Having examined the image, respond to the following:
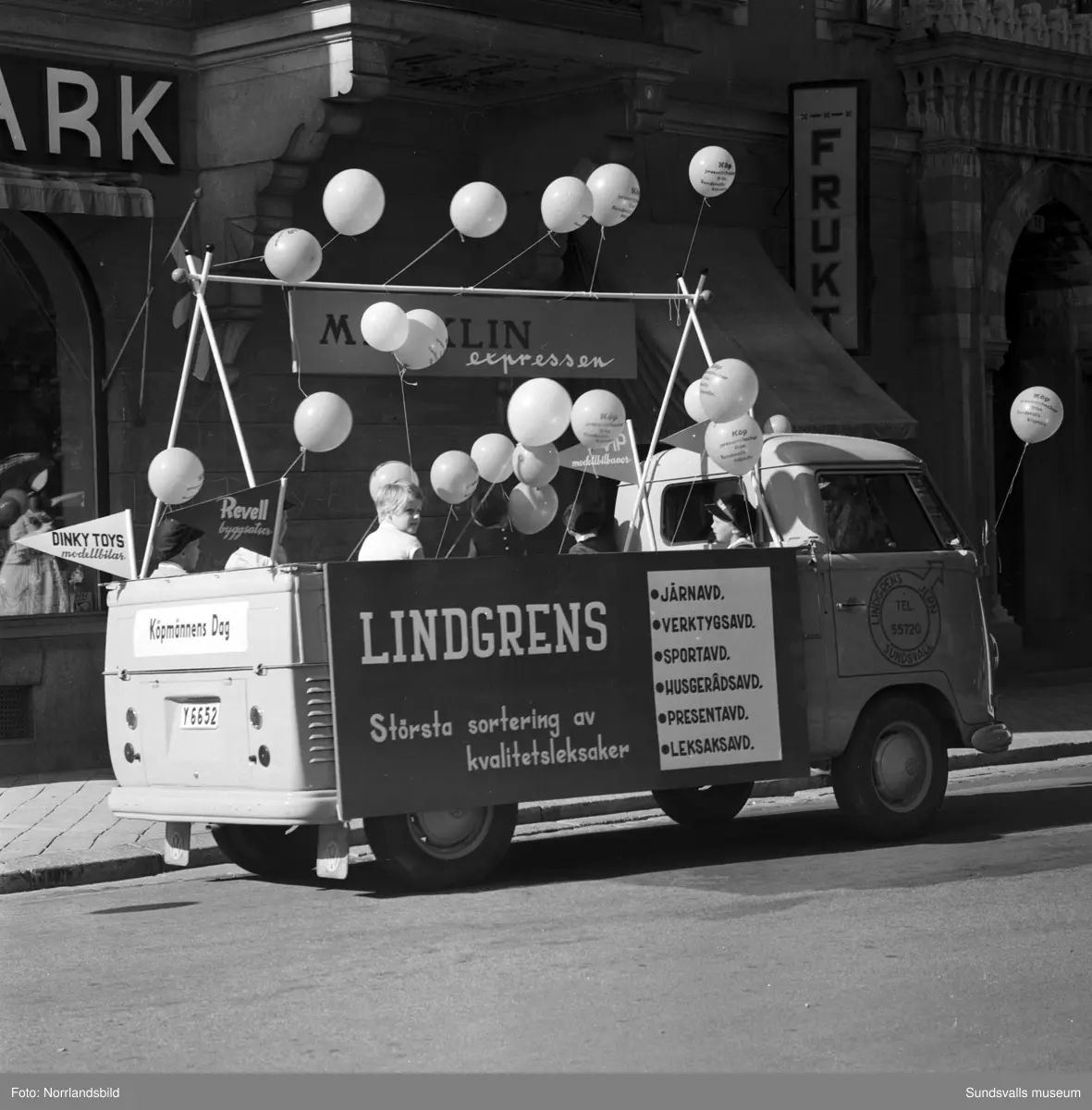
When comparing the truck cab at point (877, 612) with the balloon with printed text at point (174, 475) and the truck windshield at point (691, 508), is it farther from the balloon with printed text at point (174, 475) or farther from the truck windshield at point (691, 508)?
the balloon with printed text at point (174, 475)

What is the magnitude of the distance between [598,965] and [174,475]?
4408 mm

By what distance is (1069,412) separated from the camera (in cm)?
2372

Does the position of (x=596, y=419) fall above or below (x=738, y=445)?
above

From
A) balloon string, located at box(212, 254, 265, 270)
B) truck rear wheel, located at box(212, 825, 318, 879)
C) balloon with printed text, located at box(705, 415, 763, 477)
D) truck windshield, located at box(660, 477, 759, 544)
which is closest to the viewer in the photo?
truck rear wheel, located at box(212, 825, 318, 879)

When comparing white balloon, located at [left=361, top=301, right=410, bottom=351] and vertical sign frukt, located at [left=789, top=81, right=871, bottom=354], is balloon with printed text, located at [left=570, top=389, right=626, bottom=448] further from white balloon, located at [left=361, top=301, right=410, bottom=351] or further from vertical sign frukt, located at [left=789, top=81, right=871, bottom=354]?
vertical sign frukt, located at [left=789, top=81, right=871, bottom=354]

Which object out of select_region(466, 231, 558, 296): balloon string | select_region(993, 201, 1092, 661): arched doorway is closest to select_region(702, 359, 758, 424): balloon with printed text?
select_region(466, 231, 558, 296): balloon string

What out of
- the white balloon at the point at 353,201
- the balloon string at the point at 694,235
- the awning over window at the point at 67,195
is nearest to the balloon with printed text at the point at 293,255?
the white balloon at the point at 353,201

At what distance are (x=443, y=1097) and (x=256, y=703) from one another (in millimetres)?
3737

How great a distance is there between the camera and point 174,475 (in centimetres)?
1084

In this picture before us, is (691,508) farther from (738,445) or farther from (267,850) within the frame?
(267,850)

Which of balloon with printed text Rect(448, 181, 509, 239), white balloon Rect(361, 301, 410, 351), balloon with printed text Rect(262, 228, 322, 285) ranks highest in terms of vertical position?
balloon with printed text Rect(448, 181, 509, 239)

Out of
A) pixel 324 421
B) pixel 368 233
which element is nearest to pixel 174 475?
pixel 324 421

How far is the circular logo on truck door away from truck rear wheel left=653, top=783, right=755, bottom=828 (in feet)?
4.44

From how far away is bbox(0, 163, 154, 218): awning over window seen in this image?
45.9 ft
